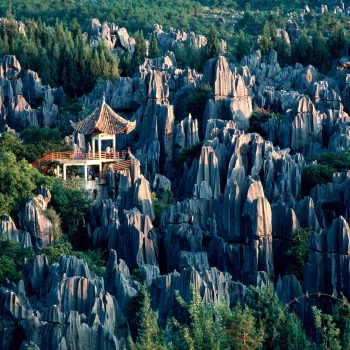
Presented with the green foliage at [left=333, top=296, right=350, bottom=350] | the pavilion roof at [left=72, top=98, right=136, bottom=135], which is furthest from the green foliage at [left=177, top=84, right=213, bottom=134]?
the green foliage at [left=333, top=296, right=350, bottom=350]

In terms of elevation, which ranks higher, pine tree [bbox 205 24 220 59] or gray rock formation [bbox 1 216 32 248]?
pine tree [bbox 205 24 220 59]

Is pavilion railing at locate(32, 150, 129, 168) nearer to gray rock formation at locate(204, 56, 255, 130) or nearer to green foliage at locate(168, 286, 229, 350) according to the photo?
gray rock formation at locate(204, 56, 255, 130)

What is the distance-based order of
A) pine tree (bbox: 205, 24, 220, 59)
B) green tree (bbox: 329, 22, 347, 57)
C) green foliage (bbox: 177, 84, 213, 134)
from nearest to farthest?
green foliage (bbox: 177, 84, 213, 134), pine tree (bbox: 205, 24, 220, 59), green tree (bbox: 329, 22, 347, 57)

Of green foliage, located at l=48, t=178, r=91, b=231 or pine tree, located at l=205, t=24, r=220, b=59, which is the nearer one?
green foliage, located at l=48, t=178, r=91, b=231

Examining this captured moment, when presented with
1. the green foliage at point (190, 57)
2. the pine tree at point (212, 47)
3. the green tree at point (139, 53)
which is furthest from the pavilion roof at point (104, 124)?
the pine tree at point (212, 47)

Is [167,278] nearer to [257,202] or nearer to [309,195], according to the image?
[257,202]

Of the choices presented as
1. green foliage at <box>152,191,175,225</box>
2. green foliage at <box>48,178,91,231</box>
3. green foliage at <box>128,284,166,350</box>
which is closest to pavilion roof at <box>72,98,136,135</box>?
green foliage at <box>152,191,175,225</box>

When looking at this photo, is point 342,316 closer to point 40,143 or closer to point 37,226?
point 37,226

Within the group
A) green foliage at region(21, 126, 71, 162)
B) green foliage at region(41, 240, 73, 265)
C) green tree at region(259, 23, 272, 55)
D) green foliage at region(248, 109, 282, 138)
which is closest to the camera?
green foliage at region(41, 240, 73, 265)

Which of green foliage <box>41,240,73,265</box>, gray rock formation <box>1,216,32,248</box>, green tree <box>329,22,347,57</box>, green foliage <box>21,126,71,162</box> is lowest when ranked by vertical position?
green foliage <box>41,240,73,265</box>
